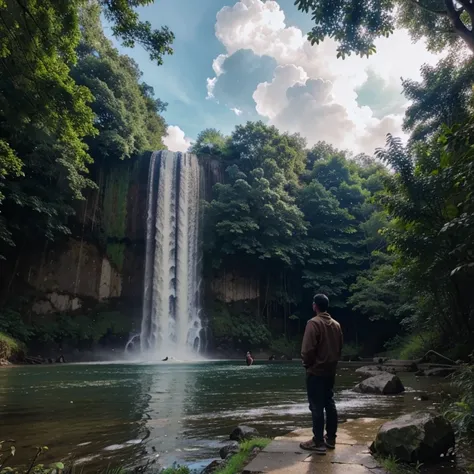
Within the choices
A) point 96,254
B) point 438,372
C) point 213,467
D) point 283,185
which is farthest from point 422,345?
point 96,254

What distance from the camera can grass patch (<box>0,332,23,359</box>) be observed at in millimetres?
18203

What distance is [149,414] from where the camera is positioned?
21.3 ft

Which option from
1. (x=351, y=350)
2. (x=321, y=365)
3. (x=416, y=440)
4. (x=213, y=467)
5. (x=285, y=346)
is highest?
(x=285, y=346)

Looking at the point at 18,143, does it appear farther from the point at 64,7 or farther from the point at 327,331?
the point at 327,331

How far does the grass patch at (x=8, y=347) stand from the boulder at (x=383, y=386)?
1617cm

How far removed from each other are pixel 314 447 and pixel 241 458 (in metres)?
0.64

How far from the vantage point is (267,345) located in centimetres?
2780

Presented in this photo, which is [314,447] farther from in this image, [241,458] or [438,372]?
[438,372]

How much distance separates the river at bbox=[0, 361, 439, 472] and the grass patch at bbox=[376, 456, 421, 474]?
1.96m

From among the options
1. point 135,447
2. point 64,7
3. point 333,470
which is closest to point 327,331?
point 333,470

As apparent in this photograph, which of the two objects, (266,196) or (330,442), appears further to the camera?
(266,196)

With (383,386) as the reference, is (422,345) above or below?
above

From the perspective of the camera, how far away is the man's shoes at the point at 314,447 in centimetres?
346

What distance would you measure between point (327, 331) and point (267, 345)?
24.9m
